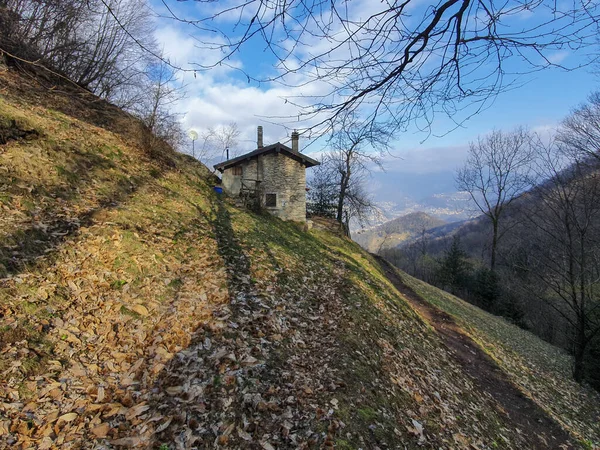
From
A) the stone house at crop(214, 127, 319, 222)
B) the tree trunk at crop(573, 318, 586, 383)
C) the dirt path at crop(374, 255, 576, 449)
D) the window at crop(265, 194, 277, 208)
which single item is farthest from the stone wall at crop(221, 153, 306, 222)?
the tree trunk at crop(573, 318, 586, 383)

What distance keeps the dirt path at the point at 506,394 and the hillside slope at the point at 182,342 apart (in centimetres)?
13

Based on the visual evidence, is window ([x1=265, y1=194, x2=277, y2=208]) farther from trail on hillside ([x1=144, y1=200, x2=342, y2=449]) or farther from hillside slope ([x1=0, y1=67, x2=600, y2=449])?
trail on hillside ([x1=144, y1=200, x2=342, y2=449])

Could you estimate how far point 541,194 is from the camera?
9500mm

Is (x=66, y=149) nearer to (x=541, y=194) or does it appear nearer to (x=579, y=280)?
(x=541, y=194)

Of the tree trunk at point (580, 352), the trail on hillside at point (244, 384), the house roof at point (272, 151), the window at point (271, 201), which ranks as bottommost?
the tree trunk at point (580, 352)

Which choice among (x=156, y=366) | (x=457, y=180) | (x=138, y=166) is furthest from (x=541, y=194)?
(x=457, y=180)

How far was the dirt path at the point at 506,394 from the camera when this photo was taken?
552cm

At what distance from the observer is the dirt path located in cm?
552

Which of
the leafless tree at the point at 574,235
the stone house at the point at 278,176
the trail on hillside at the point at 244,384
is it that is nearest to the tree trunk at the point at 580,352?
the leafless tree at the point at 574,235

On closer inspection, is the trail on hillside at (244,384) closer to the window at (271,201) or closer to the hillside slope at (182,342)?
the hillside slope at (182,342)

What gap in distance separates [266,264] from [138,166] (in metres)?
6.85

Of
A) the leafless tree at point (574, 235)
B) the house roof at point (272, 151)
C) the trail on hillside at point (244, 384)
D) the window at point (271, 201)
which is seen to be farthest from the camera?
the window at point (271, 201)

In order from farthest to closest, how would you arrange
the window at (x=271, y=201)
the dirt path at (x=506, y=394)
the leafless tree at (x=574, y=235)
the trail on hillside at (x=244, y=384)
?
1. the window at (x=271, y=201)
2. the leafless tree at (x=574, y=235)
3. the dirt path at (x=506, y=394)
4. the trail on hillside at (x=244, y=384)

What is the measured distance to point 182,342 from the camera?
4051mm
